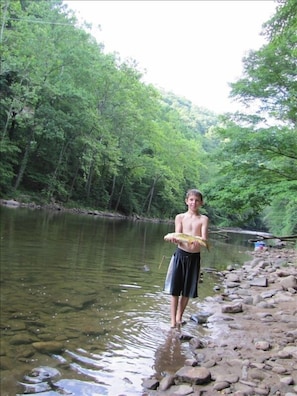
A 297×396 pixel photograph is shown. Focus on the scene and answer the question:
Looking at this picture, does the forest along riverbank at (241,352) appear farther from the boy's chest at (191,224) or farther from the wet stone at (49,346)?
the boy's chest at (191,224)

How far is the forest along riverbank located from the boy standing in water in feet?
1.60

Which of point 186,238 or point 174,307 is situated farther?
point 174,307

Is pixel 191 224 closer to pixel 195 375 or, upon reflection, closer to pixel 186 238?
pixel 186 238

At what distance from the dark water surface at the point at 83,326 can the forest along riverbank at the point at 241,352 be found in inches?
8.2

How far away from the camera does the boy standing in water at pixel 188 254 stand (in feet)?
14.5

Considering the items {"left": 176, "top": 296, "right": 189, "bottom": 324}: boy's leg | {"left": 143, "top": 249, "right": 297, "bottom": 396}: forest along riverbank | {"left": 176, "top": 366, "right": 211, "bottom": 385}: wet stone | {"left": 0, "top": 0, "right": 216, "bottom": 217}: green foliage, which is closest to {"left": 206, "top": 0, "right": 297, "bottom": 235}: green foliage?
{"left": 143, "top": 249, "right": 297, "bottom": 396}: forest along riverbank

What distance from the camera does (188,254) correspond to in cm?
451

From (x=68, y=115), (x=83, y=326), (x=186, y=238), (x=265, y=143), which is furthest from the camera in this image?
(x=68, y=115)

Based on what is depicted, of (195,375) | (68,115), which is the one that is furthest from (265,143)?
(68,115)

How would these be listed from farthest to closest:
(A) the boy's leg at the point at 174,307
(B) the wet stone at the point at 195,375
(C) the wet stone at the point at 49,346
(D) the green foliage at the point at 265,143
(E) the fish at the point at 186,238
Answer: (D) the green foliage at the point at 265,143 → (A) the boy's leg at the point at 174,307 → (E) the fish at the point at 186,238 → (C) the wet stone at the point at 49,346 → (B) the wet stone at the point at 195,375

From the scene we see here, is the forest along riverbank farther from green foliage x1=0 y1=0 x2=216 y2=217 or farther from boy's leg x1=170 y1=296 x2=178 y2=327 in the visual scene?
green foliage x1=0 y1=0 x2=216 y2=217

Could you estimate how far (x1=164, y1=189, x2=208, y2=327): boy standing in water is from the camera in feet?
14.5

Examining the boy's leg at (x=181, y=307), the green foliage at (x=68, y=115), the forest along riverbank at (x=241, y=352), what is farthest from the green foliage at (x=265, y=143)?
the green foliage at (x=68, y=115)

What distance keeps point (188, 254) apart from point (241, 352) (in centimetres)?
121
